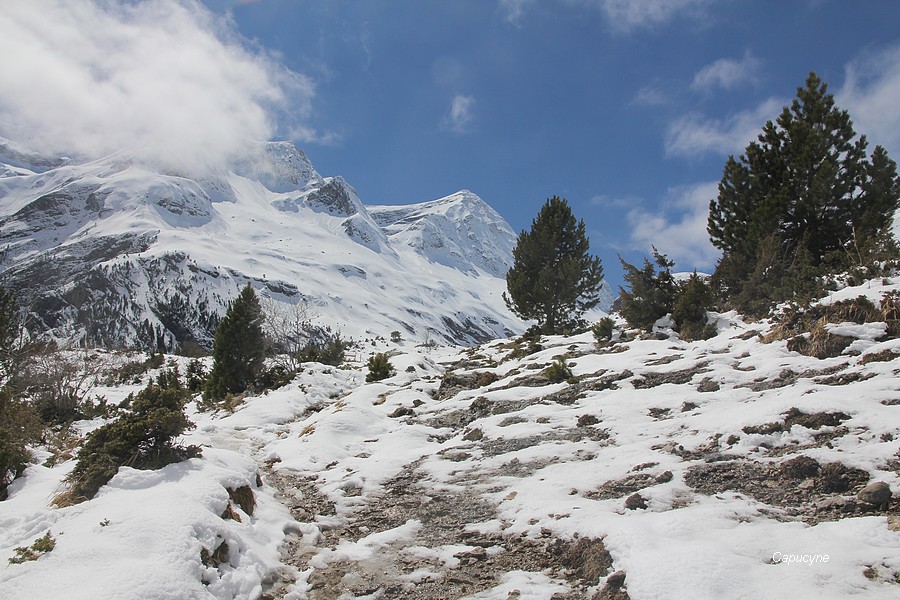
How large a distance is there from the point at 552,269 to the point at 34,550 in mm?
27263

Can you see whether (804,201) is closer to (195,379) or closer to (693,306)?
(693,306)

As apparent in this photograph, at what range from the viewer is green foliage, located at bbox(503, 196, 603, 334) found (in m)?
29.7

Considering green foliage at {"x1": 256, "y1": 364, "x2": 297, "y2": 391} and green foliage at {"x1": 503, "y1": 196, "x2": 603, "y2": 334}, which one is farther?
green foliage at {"x1": 503, "y1": 196, "x2": 603, "y2": 334}

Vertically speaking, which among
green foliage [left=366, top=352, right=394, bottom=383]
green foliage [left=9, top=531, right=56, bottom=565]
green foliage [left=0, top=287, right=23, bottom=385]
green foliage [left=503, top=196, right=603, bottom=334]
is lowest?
green foliage [left=9, top=531, right=56, bottom=565]

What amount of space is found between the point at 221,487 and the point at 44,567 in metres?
2.40

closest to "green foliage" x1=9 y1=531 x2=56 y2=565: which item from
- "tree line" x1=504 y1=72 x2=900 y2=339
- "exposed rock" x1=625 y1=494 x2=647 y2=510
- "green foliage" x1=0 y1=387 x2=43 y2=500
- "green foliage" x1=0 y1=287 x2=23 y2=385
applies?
"green foliage" x1=0 y1=387 x2=43 y2=500

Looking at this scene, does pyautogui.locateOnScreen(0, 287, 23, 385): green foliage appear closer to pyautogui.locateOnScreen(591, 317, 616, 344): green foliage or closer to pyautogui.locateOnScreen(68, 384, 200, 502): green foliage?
pyautogui.locateOnScreen(68, 384, 200, 502): green foliage

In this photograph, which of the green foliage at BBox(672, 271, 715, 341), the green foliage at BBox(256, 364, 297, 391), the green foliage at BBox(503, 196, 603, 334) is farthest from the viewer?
the green foliage at BBox(503, 196, 603, 334)

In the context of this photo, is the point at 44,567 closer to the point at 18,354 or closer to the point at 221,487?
the point at 221,487

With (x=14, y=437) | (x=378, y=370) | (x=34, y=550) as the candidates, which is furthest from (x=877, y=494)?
(x=378, y=370)

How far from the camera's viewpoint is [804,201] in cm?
1744

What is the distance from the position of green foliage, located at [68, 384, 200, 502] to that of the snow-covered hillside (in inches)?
14.1

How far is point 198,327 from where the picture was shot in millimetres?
134500

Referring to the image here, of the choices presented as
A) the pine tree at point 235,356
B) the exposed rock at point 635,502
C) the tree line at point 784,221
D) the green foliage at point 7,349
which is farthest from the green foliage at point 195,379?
the exposed rock at point 635,502
